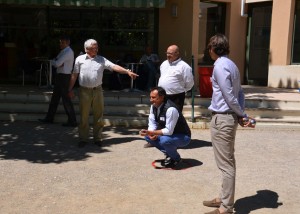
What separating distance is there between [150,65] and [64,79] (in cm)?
322

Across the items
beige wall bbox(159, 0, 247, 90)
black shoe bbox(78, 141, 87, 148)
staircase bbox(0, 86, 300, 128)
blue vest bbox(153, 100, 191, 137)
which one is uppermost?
beige wall bbox(159, 0, 247, 90)

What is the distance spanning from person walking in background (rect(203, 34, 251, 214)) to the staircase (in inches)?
176

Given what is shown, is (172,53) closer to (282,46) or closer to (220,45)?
(220,45)

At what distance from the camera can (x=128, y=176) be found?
570 cm

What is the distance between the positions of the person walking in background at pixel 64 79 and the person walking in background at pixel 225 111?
15.1 ft

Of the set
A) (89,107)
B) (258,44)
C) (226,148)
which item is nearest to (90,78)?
(89,107)

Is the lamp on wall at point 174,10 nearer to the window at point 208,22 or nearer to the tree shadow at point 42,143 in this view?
the window at point 208,22

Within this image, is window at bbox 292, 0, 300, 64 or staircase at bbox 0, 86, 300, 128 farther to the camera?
window at bbox 292, 0, 300, 64

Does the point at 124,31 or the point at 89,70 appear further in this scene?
the point at 124,31

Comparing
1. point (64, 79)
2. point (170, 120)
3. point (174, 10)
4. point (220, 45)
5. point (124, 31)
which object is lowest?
point (170, 120)

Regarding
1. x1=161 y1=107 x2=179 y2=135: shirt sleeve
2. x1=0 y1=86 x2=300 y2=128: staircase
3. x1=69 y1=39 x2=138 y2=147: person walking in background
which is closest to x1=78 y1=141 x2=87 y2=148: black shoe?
x1=69 y1=39 x2=138 y2=147: person walking in background

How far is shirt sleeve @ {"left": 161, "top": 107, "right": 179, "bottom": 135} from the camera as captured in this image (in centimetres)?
570

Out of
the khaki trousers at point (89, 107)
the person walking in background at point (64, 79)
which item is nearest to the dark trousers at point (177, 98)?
the khaki trousers at point (89, 107)

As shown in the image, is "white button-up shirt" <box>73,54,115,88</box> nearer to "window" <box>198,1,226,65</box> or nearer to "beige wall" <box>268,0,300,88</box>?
"window" <box>198,1,226,65</box>
